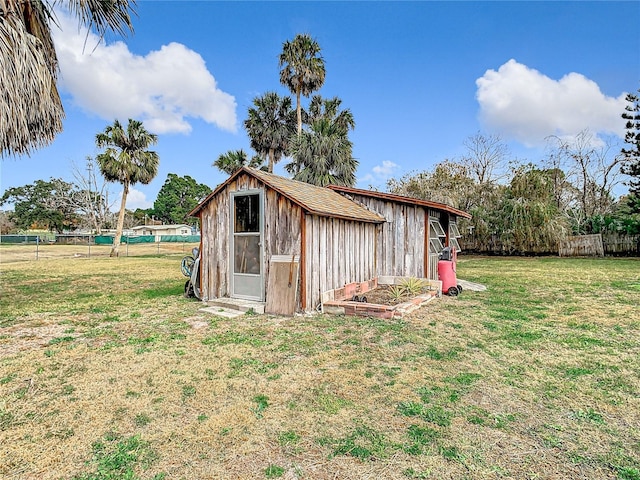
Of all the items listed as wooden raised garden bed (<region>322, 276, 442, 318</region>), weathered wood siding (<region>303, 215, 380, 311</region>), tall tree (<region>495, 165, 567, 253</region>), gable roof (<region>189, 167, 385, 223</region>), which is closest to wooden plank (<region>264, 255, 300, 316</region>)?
weathered wood siding (<region>303, 215, 380, 311</region>)

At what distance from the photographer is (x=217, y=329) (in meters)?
5.72

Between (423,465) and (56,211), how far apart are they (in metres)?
61.2

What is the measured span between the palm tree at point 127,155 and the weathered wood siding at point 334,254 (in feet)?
64.3

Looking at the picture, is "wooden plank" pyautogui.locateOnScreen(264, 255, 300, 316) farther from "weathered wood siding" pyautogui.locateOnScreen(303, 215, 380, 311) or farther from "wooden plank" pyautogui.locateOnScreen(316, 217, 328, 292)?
"wooden plank" pyautogui.locateOnScreen(316, 217, 328, 292)

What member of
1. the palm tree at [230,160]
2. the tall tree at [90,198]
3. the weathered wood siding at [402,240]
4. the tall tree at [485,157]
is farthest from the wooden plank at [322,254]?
the tall tree at [90,198]

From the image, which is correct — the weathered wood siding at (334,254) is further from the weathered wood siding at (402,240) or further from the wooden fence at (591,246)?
the wooden fence at (591,246)

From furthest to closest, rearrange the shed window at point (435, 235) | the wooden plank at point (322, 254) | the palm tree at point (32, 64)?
the shed window at point (435, 235) < the wooden plank at point (322, 254) < the palm tree at point (32, 64)

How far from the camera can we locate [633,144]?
72.0ft

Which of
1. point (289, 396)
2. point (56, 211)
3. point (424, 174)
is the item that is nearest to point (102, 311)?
point (289, 396)

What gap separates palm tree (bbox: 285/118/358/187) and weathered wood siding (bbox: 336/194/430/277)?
29.8 feet

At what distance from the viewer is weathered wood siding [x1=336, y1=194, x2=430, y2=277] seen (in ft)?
29.6

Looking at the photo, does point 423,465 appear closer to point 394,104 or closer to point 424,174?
point 394,104

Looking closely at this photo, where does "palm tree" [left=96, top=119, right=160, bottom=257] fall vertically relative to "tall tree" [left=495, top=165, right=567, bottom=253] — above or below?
above

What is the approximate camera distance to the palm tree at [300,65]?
21625 millimetres
